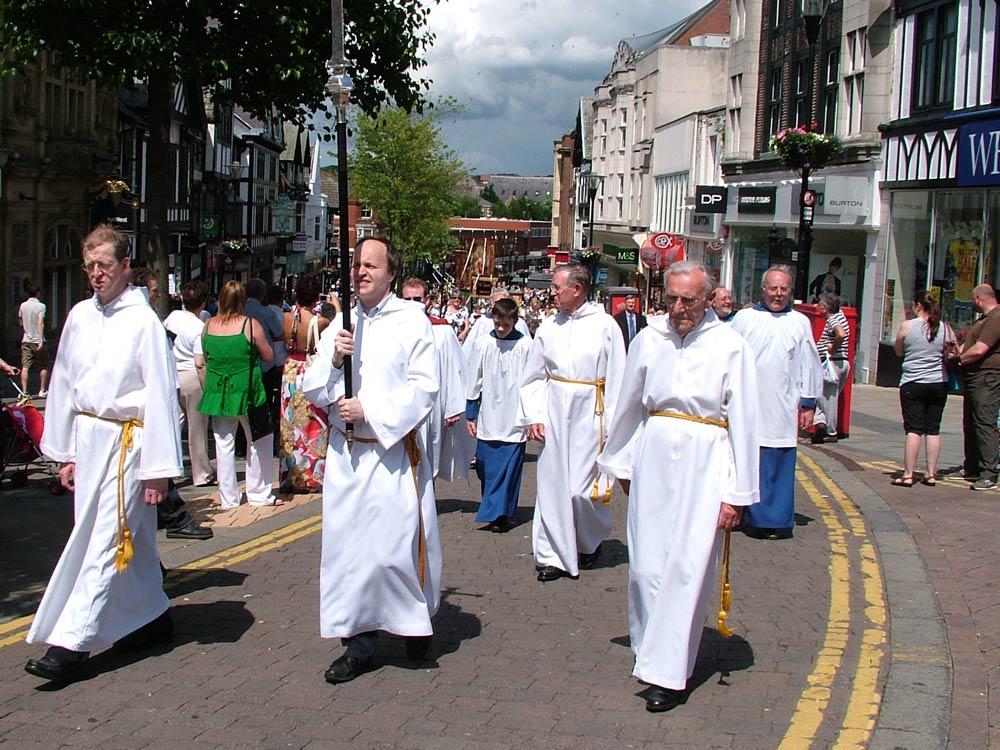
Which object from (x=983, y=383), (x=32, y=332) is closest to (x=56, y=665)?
(x=983, y=383)

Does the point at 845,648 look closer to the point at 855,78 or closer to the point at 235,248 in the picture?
the point at 855,78

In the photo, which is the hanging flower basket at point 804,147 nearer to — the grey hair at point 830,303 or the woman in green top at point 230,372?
the grey hair at point 830,303

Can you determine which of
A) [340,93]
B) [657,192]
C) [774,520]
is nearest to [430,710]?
[340,93]

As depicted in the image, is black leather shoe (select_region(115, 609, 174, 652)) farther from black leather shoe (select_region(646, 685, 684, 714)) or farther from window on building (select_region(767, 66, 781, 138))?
window on building (select_region(767, 66, 781, 138))

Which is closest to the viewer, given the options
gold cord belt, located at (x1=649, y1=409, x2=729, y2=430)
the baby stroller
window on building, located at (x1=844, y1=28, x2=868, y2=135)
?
gold cord belt, located at (x1=649, y1=409, x2=729, y2=430)

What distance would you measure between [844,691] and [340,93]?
369 cm

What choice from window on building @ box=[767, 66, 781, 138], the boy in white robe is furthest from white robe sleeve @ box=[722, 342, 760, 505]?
window on building @ box=[767, 66, 781, 138]

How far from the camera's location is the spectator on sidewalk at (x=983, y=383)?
10.7m

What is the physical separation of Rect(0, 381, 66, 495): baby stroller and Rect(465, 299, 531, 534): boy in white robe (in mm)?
3759

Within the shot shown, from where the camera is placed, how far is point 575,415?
7926 millimetres

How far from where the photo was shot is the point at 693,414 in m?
5.44

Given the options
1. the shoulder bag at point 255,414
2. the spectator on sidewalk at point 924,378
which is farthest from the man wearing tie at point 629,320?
the shoulder bag at point 255,414

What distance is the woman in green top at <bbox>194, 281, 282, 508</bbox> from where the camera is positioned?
9.57 m

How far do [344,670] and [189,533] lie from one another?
344 cm
